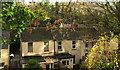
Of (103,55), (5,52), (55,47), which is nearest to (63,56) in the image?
(55,47)

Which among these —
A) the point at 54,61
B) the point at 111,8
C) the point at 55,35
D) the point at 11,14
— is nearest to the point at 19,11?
the point at 11,14

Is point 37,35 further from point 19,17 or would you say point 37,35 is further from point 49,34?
point 19,17

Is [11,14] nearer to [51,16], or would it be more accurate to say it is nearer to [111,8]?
[51,16]

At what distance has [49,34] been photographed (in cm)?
158

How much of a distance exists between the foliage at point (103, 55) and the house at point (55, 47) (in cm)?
12

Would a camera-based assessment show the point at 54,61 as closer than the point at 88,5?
Yes

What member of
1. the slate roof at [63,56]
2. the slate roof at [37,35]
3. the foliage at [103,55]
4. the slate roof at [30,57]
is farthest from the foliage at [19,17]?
the foliage at [103,55]

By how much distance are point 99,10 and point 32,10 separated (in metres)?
0.98

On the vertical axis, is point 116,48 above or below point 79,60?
above

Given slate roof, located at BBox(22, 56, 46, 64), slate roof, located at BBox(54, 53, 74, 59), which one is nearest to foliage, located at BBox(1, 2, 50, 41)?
slate roof, located at BBox(22, 56, 46, 64)

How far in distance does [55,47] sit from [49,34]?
0.19 meters

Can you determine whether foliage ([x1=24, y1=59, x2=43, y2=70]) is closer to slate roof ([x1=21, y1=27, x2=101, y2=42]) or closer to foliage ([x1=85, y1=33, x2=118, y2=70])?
slate roof ([x1=21, y1=27, x2=101, y2=42])

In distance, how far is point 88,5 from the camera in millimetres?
1709

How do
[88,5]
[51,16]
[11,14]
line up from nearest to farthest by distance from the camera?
[11,14] < [51,16] < [88,5]
